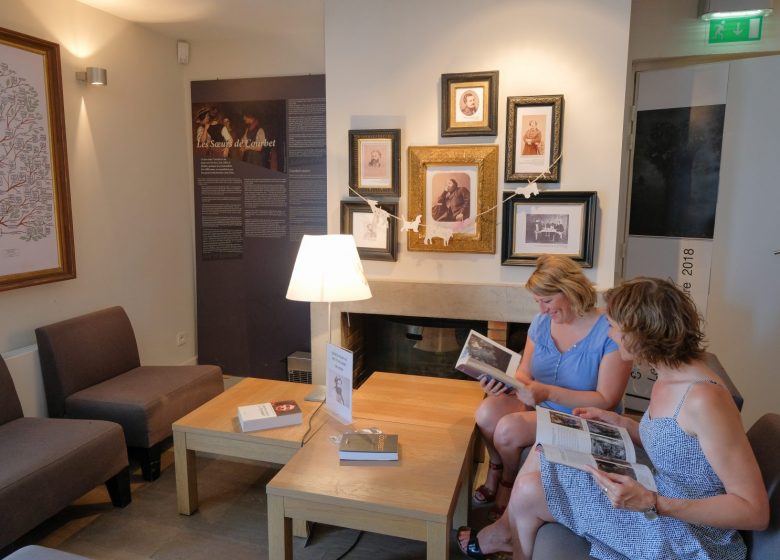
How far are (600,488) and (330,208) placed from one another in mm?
2132

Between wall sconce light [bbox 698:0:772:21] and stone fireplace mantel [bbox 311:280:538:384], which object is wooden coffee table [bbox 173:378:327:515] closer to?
stone fireplace mantel [bbox 311:280:538:384]

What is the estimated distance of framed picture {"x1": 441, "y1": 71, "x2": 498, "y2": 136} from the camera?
2.78m

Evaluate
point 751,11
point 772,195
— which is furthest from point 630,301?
point 751,11

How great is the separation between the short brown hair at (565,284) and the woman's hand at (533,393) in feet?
1.11

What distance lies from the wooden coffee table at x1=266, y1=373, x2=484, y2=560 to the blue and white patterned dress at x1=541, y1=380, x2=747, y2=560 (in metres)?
0.39

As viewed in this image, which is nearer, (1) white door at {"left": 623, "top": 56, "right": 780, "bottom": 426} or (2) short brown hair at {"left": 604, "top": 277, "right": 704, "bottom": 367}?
(2) short brown hair at {"left": 604, "top": 277, "right": 704, "bottom": 367}

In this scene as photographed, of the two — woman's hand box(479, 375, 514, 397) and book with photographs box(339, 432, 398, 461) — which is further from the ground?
woman's hand box(479, 375, 514, 397)

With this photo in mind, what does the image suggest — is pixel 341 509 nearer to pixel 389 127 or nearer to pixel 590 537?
pixel 590 537

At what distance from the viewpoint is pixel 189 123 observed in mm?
3869

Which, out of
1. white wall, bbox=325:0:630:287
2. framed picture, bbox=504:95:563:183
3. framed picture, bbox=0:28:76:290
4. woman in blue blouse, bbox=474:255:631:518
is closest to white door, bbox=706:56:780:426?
white wall, bbox=325:0:630:287

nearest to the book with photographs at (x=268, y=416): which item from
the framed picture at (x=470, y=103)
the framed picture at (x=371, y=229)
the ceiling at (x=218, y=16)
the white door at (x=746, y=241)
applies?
the framed picture at (x=371, y=229)

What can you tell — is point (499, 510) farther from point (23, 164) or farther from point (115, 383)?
point (23, 164)

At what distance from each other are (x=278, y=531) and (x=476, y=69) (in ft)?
7.63

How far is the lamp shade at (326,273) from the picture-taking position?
2.23 meters
